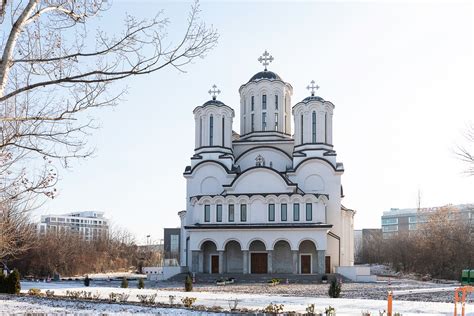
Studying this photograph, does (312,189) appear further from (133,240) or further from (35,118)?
(133,240)

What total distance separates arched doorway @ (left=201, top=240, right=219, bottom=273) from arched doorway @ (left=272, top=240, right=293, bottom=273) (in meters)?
4.33

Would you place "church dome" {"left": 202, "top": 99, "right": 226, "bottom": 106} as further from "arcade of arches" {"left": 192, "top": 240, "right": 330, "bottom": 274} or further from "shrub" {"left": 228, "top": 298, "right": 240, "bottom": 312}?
"shrub" {"left": 228, "top": 298, "right": 240, "bottom": 312}

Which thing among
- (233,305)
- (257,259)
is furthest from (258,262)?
(233,305)

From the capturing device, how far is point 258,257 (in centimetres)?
4569

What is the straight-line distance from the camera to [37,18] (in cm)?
1107

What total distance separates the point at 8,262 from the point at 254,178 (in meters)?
19.4

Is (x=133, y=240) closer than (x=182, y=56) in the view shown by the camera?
No

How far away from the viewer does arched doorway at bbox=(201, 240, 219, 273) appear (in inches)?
1827

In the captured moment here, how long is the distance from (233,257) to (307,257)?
5536 mm

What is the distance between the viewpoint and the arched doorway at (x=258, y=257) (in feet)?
149

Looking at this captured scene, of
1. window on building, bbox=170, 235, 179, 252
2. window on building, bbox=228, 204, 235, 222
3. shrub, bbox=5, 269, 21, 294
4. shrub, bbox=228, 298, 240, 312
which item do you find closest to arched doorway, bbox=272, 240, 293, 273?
window on building, bbox=228, 204, 235, 222

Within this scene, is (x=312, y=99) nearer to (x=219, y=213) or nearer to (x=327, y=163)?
(x=327, y=163)

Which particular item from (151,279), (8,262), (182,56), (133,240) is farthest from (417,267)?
(182,56)

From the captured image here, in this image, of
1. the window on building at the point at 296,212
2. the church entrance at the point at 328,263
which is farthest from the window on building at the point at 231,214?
the church entrance at the point at 328,263
